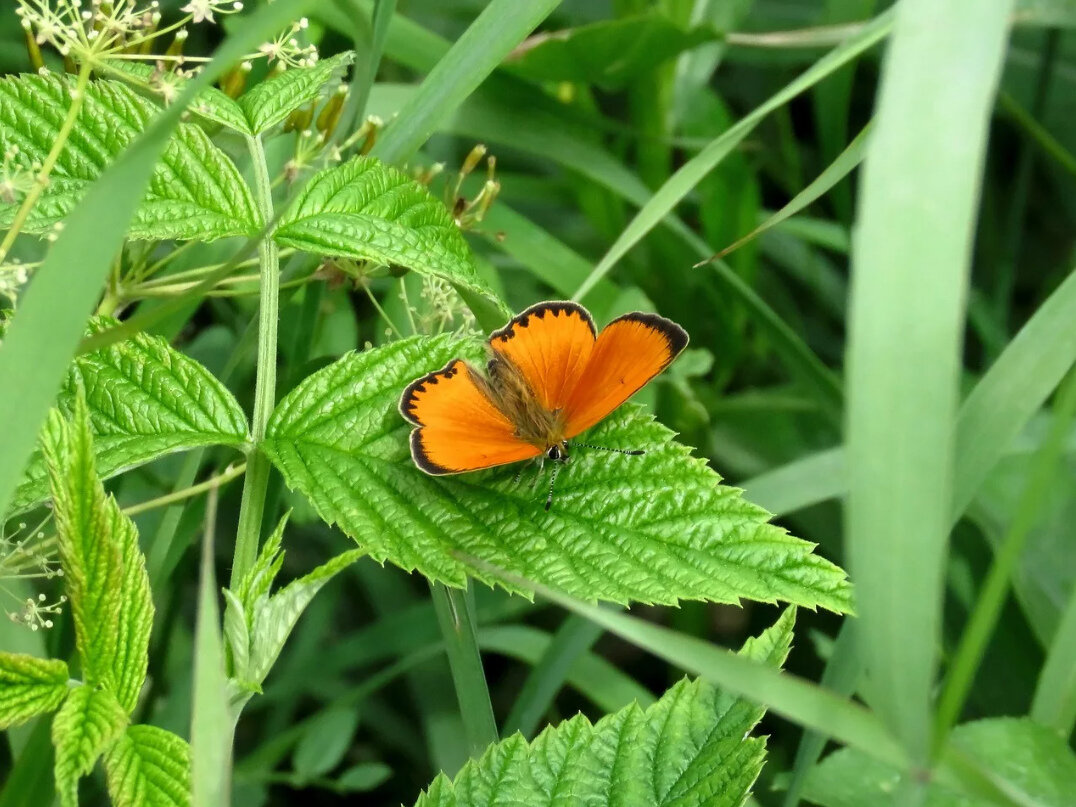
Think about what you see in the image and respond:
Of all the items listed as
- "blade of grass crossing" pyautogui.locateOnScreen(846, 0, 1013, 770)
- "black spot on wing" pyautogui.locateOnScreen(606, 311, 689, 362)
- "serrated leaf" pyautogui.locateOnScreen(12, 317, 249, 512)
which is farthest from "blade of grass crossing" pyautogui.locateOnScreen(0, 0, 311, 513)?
"black spot on wing" pyautogui.locateOnScreen(606, 311, 689, 362)

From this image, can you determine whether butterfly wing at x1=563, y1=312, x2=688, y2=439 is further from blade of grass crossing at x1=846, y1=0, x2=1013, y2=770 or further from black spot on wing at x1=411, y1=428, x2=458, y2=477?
blade of grass crossing at x1=846, y1=0, x2=1013, y2=770

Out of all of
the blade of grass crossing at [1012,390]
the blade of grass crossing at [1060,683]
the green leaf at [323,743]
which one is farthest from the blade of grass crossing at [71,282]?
the green leaf at [323,743]

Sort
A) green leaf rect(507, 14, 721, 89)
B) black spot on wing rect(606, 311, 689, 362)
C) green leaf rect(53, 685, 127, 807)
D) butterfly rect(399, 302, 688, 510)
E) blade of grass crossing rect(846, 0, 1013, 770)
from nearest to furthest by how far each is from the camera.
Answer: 1. blade of grass crossing rect(846, 0, 1013, 770)
2. green leaf rect(53, 685, 127, 807)
3. butterfly rect(399, 302, 688, 510)
4. black spot on wing rect(606, 311, 689, 362)
5. green leaf rect(507, 14, 721, 89)

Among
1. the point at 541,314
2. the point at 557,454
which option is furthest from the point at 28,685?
the point at 541,314

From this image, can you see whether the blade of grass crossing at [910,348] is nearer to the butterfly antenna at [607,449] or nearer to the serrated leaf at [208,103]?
the butterfly antenna at [607,449]

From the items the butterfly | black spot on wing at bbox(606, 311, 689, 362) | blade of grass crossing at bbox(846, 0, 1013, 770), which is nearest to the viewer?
blade of grass crossing at bbox(846, 0, 1013, 770)

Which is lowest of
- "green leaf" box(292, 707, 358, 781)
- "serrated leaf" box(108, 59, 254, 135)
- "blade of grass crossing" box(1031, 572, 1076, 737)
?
"green leaf" box(292, 707, 358, 781)

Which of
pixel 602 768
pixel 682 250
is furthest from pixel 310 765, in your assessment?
pixel 682 250

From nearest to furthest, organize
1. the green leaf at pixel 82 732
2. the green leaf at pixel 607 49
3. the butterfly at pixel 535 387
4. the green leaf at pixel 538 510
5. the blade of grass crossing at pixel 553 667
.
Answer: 1. the green leaf at pixel 82 732
2. the green leaf at pixel 538 510
3. the butterfly at pixel 535 387
4. the blade of grass crossing at pixel 553 667
5. the green leaf at pixel 607 49
